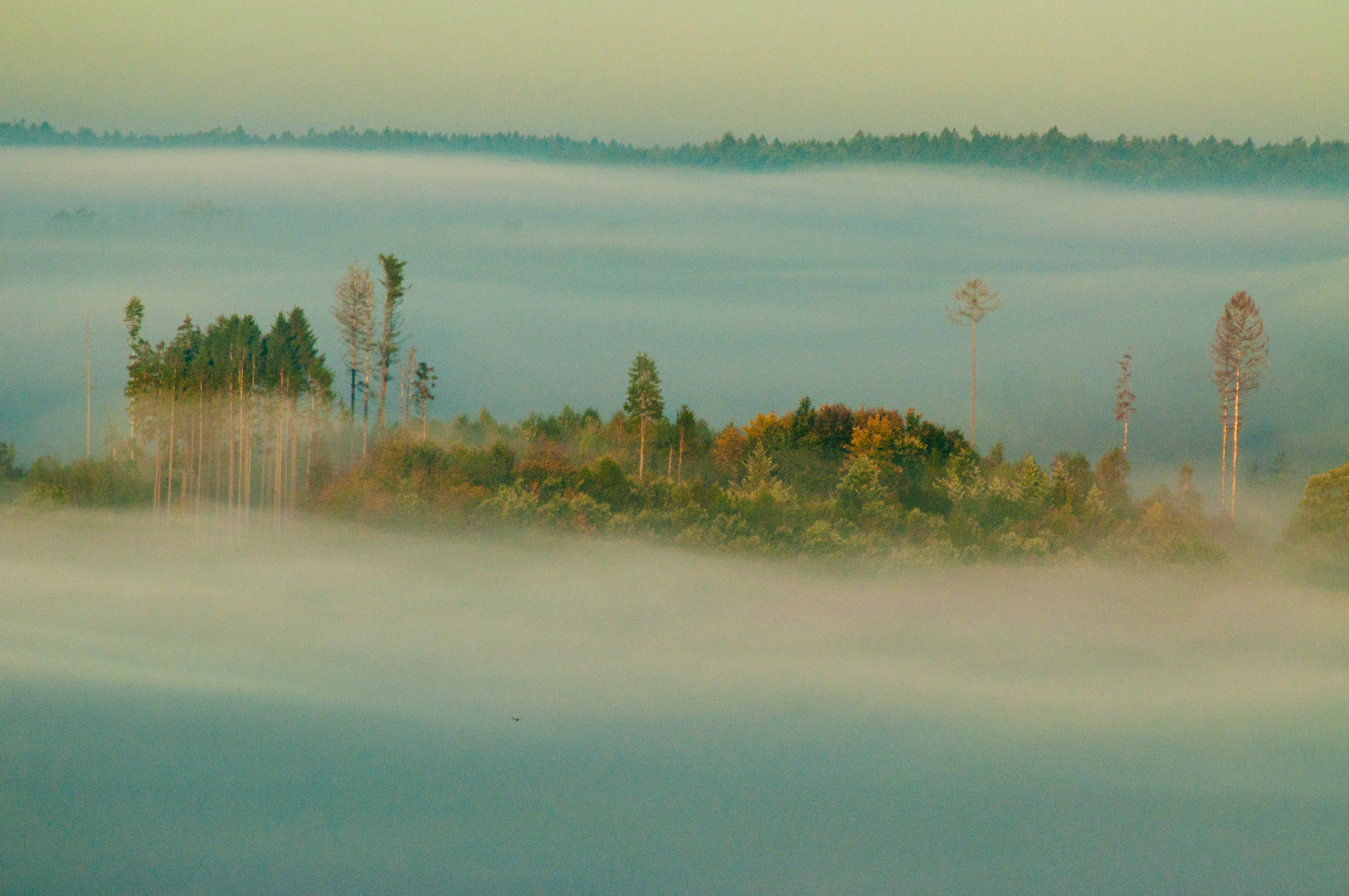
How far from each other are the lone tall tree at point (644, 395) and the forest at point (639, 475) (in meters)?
0.12

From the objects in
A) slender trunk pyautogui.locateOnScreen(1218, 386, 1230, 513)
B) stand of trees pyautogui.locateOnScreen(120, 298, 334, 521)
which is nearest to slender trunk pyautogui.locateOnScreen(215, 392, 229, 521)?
stand of trees pyautogui.locateOnScreen(120, 298, 334, 521)

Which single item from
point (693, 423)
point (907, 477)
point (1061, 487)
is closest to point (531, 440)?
point (693, 423)

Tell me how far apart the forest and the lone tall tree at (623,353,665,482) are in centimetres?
12

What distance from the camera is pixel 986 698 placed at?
107438 millimetres

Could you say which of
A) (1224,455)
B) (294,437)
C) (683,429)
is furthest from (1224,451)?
(294,437)

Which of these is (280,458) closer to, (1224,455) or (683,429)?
(683,429)

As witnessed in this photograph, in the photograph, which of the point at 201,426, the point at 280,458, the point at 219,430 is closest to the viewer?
the point at 219,430

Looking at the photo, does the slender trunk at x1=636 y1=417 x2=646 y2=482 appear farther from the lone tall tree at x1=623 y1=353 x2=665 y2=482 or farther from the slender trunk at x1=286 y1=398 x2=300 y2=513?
the slender trunk at x1=286 y1=398 x2=300 y2=513

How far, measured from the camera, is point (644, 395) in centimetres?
7738

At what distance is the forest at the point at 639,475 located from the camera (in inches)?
2736

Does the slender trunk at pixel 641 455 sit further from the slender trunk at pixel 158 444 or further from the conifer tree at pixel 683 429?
the slender trunk at pixel 158 444

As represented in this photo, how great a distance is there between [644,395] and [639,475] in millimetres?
6049

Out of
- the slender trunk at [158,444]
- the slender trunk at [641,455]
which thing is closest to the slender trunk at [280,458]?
the slender trunk at [158,444]

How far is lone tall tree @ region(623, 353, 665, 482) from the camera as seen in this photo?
76.9 meters
